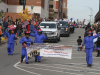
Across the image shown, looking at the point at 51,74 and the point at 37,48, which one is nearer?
the point at 51,74

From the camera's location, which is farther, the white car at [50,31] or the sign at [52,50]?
the white car at [50,31]

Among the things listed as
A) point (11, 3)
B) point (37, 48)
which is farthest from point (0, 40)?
point (11, 3)

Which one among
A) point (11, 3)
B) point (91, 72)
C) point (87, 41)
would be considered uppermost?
point (11, 3)

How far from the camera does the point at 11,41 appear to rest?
1645 cm

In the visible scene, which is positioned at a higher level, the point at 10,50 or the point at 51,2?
the point at 51,2

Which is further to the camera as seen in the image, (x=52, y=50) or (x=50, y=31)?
(x=50, y=31)

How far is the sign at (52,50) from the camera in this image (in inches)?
491

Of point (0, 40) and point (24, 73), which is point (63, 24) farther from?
point (24, 73)

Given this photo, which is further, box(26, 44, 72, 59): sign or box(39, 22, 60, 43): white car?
box(39, 22, 60, 43): white car

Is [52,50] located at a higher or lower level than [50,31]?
lower

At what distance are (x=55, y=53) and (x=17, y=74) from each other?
343cm

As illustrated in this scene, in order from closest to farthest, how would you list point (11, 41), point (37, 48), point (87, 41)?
1. point (87, 41)
2. point (37, 48)
3. point (11, 41)

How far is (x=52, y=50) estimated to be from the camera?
12.7 metres

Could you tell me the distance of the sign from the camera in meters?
12.5
